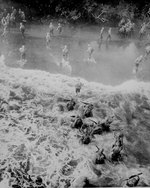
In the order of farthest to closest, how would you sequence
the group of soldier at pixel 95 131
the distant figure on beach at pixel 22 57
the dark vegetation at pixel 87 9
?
1. the dark vegetation at pixel 87 9
2. the distant figure on beach at pixel 22 57
3. the group of soldier at pixel 95 131

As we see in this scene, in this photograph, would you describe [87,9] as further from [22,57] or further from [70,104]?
[70,104]

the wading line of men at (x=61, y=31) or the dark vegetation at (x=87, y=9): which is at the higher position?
the dark vegetation at (x=87, y=9)

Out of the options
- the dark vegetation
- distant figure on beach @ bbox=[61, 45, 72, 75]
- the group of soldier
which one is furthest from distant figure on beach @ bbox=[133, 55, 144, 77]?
the dark vegetation

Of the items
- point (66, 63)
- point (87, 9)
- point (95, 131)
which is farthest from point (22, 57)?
point (87, 9)

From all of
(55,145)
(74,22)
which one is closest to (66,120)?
(55,145)

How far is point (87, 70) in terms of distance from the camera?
78.8 feet

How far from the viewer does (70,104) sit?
18.5 meters

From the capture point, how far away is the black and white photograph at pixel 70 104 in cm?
1404

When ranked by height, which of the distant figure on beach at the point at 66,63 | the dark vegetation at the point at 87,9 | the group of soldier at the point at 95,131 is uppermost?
the dark vegetation at the point at 87,9

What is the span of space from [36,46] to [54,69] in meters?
4.96

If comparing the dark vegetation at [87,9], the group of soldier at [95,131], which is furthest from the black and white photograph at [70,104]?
the dark vegetation at [87,9]

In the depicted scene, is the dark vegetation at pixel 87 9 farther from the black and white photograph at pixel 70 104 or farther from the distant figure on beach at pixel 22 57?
the distant figure on beach at pixel 22 57

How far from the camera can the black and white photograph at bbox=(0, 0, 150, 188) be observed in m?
14.0

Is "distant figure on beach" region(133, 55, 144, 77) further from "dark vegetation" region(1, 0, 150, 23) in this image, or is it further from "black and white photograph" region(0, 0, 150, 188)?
"dark vegetation" region(1, 0, 150, 23)
